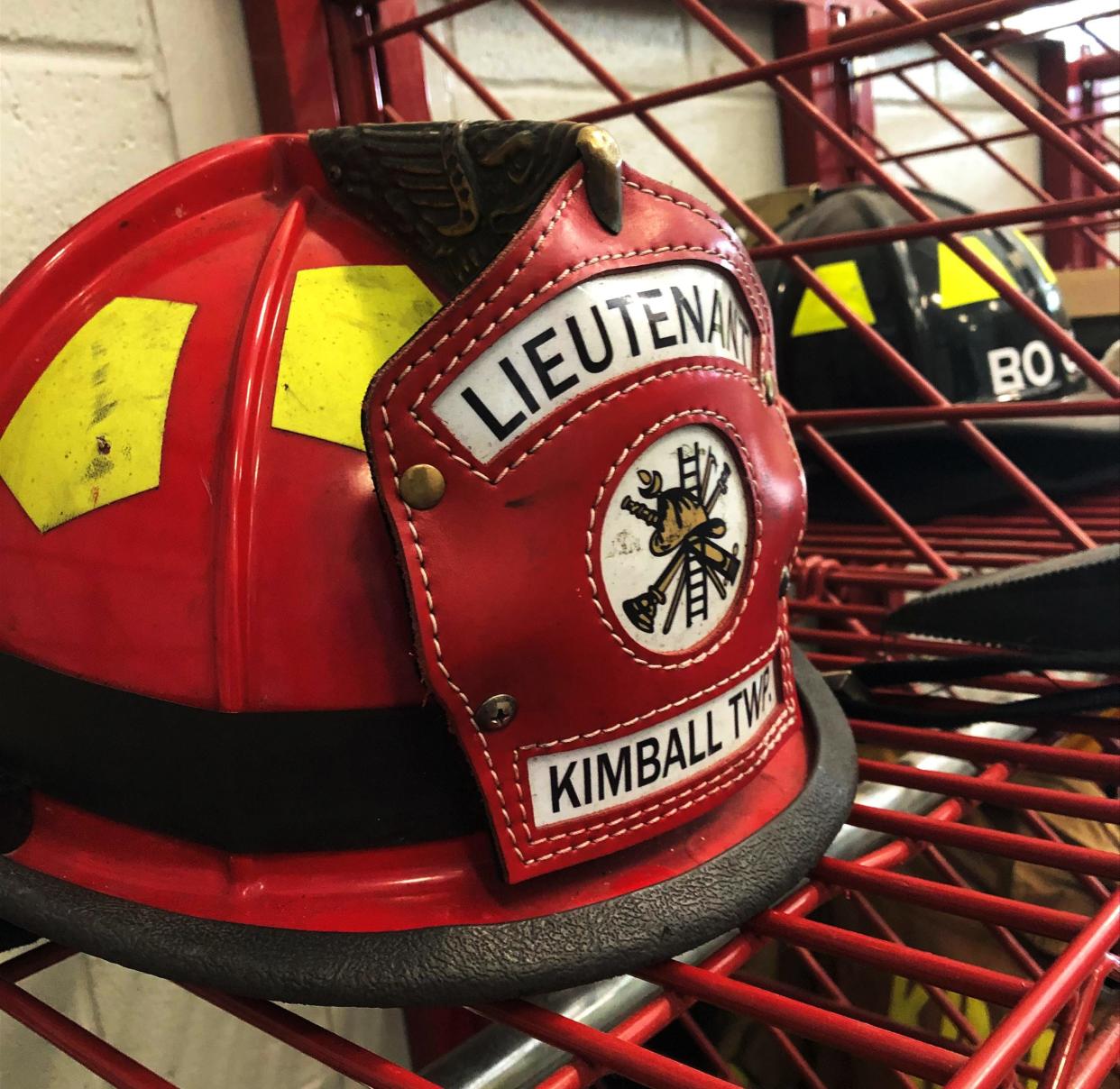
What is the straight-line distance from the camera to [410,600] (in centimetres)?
31

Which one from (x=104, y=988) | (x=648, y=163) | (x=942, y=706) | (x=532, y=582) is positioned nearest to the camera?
(x=532, y=582)

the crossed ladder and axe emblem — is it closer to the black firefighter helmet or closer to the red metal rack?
the red metal rack

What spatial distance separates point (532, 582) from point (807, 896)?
6.9 inches

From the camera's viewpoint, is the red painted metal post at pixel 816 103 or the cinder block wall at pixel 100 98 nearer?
the cinder block wall at pixel 100 98

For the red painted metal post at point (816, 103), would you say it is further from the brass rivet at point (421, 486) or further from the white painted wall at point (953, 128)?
the brass rivet at point (421, 486)

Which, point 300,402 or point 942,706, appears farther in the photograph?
point 942,706

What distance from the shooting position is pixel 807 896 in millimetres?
382

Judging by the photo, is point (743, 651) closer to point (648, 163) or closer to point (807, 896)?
point (807, 896)

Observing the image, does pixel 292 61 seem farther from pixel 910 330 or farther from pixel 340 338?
pixel 910 330

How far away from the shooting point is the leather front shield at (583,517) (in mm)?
312

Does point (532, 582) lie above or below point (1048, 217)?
below

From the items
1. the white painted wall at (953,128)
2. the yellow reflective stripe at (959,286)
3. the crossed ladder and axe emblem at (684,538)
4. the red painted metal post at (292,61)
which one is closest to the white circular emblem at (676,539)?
the crossed ladder and axe emblem at (684,538)

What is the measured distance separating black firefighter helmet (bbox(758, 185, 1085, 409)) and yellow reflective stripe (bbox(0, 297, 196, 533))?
0.63m

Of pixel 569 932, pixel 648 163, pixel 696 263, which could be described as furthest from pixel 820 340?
pixel 569 932
